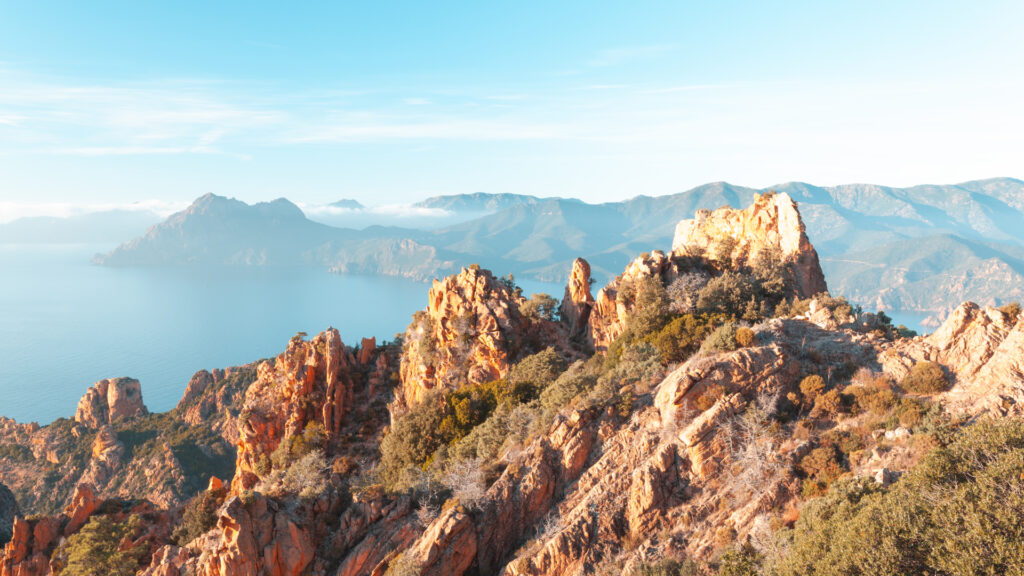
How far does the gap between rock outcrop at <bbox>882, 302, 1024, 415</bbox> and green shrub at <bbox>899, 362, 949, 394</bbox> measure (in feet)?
1.03

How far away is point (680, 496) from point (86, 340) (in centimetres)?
22571

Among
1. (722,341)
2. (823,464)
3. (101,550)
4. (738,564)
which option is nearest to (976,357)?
(823,464)

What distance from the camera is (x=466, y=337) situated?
112 feet

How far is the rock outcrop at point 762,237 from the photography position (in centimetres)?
3444

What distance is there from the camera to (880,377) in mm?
18469

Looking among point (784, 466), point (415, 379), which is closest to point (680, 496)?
point (784, 466)

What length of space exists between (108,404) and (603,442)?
83.8 m

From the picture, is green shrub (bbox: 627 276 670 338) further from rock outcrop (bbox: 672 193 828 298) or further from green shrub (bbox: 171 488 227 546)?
green shrub (bbox: 171 488 227 546)

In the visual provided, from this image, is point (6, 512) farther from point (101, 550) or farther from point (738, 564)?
point (738, 564)

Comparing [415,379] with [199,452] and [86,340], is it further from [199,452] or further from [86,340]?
[86,340]

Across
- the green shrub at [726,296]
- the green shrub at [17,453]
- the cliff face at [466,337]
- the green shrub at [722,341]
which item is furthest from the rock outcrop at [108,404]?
the green shrub at [722,341]

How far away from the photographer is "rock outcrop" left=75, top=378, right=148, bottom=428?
2888 inches

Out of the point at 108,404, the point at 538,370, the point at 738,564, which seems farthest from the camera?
the point at 108,404

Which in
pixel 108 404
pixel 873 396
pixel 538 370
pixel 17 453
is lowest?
pixel 17 453
